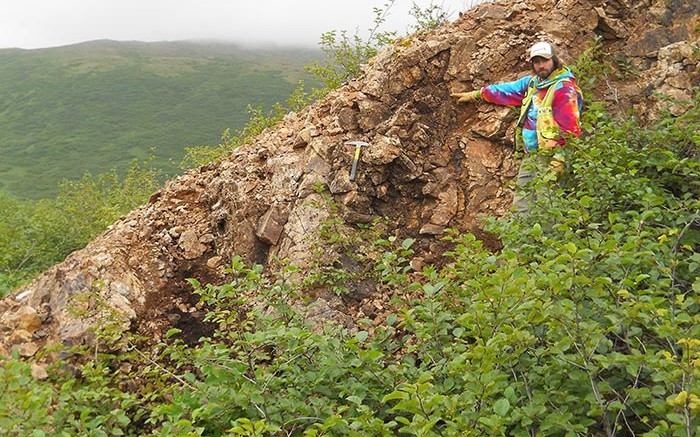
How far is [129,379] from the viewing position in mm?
5141

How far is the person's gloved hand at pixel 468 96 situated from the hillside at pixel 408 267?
0.15 metres

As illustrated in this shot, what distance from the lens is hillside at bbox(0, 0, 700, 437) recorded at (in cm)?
310

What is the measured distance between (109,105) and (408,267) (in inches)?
6138

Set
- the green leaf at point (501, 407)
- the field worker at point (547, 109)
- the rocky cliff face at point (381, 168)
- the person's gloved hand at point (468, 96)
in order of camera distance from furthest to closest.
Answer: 1. the person's gloved hand at point (468, 96)
2. the rocky cliff face at point (381, 168)
3. the field worker at point (547, 109)
4. the green leaf at point (501, 407)

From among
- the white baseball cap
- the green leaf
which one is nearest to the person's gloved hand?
the white baseball cap

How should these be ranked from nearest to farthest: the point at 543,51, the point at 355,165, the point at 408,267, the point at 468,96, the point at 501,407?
1. the point at 501,407
2. the point at 408,267
3. the point at 543,51
4. the point at 355,165
5. the point at 468,96

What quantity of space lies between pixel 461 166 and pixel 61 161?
4797 inches

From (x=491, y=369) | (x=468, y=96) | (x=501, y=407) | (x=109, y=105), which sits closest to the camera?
(x=501, y=407)

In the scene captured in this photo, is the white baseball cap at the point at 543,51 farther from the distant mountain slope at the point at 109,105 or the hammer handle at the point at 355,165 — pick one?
the distant mountain slope at the point at 109,105

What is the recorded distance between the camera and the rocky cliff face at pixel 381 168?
6.66 meters

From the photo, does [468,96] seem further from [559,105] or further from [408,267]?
[408,267]

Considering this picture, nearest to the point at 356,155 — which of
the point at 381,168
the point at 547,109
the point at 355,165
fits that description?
the point at 355,165

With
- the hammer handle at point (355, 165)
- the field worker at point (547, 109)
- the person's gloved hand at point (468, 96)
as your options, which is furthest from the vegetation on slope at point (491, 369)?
the person's gloved hand at point (468, 96)

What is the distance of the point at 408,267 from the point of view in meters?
3.86
